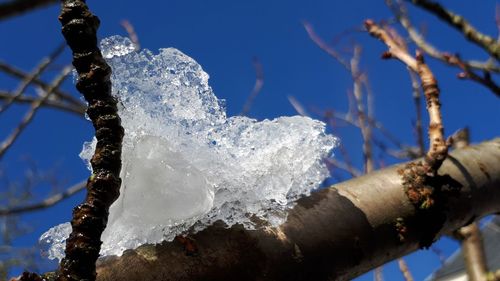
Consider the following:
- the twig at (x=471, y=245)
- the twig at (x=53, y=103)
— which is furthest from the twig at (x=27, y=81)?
the twig at (x=471, y=245)

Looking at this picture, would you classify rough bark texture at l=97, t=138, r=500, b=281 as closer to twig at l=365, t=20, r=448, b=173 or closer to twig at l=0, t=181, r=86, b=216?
twig at l=365, t=20, r=448, b=173

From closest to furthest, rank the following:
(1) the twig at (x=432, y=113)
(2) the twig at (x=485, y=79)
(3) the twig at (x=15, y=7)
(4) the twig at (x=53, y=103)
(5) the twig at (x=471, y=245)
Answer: (3) the twig at (x=15, y=7), (1) the twig at (x=432, y=113), (2) the twig at (x=485, y=79), (5) the twig at (x=471, y=245), (4) the twig at (x=53, y=103)

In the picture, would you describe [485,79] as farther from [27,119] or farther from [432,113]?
[27,119]

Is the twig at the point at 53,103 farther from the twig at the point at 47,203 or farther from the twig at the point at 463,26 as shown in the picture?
the twig at the point at 463,26

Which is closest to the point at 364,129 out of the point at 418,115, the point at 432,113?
the point at 418,115

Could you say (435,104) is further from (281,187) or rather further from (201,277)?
(201,277)

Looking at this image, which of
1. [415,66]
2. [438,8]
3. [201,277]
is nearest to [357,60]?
[438,8]

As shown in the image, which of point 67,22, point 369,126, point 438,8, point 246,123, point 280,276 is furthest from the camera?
point 369,126
